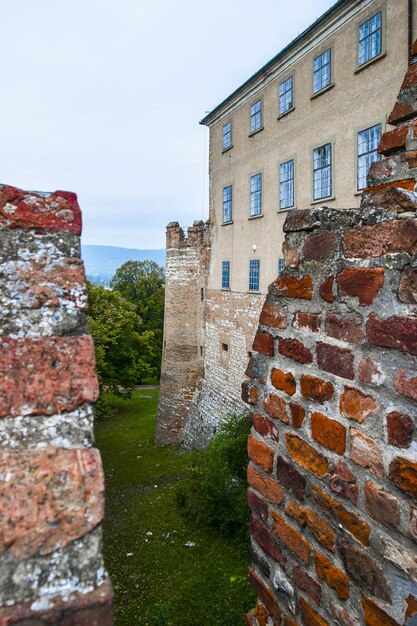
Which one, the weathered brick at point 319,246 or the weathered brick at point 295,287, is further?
the weathered brick at point 295,287

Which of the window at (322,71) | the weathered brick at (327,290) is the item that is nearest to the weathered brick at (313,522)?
the weathered brick at (327,290)

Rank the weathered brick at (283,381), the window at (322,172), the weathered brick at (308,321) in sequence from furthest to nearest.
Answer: the window at (322,172)
the weathered brick at (283,381)
the weathered brick at (308,321)

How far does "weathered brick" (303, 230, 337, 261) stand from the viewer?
252 cm

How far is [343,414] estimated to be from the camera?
2.37m

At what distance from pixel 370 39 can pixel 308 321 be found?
42.0 ft

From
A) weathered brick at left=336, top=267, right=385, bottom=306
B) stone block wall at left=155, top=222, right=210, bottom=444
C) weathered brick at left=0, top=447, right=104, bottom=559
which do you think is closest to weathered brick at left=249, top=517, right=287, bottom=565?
weathered brick at left=336, top=267, right=385, bottom=306

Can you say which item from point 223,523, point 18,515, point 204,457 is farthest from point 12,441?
point 204,457

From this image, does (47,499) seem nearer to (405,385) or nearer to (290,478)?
Answer: (405,385)

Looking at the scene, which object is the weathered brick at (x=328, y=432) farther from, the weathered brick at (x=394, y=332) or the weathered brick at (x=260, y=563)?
the weathered brick at (x=260, y=563)

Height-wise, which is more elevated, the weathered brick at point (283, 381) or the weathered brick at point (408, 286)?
the weathered brick at point (408, 286)

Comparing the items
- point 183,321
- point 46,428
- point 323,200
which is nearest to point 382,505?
point 46,428

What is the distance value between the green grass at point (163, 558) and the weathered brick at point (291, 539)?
7293mm

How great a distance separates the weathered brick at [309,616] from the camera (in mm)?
2482

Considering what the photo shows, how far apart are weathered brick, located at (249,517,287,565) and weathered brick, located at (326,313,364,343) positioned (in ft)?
4.67
